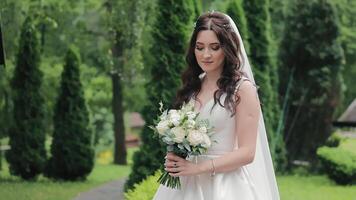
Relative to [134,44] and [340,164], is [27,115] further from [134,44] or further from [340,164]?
[340,164]

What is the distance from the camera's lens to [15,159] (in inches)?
587

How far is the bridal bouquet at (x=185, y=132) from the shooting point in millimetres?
3678

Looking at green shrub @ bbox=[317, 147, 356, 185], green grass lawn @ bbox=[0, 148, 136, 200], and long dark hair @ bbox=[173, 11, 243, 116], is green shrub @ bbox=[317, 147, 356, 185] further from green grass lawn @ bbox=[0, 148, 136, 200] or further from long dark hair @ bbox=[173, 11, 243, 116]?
long dark hair @ bbox=[173, 11, 243, 116]

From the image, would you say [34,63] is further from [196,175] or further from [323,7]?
[196,175]

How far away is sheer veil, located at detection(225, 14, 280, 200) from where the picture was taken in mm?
4074

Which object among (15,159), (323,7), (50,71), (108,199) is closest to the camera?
(108,199)

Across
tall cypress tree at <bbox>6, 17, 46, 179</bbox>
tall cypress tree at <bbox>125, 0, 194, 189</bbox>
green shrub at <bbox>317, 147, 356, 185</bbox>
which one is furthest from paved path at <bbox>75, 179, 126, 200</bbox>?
green shrub at <bbox>317, 147, 356, 185</bbox>

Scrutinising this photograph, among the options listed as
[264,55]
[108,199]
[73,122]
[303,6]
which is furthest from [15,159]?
[303,6]

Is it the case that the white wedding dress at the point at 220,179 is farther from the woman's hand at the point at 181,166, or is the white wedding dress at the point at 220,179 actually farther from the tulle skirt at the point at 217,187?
the woman's hand at the point at 181,166

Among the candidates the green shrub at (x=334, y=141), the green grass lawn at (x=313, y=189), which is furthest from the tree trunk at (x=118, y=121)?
the green shrub at (x=334, y=141)

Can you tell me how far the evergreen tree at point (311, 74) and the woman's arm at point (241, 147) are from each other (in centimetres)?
1376

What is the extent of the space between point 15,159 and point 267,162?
1140cm

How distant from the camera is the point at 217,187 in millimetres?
3900

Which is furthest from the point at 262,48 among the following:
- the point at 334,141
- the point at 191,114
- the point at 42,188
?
the point at 191,114
